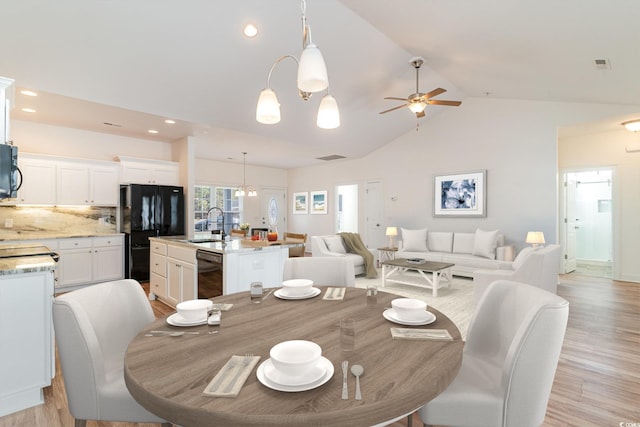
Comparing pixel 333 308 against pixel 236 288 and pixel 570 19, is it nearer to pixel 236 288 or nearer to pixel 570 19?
pixel 236 288

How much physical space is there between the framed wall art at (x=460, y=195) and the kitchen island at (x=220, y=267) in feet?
14.1

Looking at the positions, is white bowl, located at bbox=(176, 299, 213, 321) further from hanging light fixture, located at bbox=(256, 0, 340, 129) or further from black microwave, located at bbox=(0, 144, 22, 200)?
black microwave, located at bbox=(0, 144, 22, 200)

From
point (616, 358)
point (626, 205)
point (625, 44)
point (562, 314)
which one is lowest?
point (616, 358)

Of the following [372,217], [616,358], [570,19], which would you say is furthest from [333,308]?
[372,217]

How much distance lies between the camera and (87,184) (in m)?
5.01

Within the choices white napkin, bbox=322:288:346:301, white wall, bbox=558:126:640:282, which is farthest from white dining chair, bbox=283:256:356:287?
white wall, bbox=558:126:640:282

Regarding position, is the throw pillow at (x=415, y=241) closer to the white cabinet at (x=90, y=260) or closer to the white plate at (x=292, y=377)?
the white cabinet at (x=90, y=260)

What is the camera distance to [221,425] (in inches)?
28.7

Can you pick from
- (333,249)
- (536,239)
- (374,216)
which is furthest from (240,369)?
(374,216)

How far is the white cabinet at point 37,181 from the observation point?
4.45 meters

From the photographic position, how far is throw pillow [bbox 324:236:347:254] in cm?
586

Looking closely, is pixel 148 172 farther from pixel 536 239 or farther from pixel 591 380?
pixel 536 239

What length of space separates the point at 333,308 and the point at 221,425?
886 mm

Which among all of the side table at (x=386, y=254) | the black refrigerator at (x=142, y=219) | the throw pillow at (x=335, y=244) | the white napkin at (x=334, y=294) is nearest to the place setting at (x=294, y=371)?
the white napkin at (x=334, y=294)
